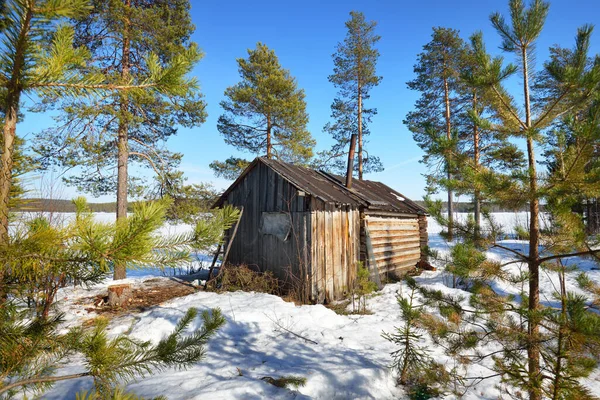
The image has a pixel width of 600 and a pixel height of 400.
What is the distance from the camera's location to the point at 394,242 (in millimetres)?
12594

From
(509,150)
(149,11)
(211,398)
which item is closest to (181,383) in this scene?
(211,398)

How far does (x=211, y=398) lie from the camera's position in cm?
337

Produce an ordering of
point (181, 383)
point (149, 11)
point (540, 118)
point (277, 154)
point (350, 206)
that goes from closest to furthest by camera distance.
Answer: point (540, 118), point (181, 383), point (350, 206), point (149, 11), point (277, 154)

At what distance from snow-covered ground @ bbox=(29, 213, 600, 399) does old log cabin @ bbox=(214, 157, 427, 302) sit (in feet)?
4.50

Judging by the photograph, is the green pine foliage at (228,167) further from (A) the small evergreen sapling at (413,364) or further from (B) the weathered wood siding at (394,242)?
(A) the small evergreen sapling at (413,364)

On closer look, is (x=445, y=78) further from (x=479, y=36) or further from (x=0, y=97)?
(x=0, y=97)

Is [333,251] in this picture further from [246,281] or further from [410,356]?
[410,356]

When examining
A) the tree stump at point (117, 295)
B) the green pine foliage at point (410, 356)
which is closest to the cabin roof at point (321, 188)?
the tree stump at point (117, 295)

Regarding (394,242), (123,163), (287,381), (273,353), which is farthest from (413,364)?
(123,163)

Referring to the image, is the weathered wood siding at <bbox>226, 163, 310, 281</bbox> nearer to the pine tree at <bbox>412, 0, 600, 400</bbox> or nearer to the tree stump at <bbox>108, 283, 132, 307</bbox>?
the tree stump at <bbox>108, 283, 132, 307</bbox>

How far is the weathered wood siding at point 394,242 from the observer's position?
1111 centimetres

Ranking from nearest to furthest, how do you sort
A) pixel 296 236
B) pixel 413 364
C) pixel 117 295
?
pixel 413 364 < pixel 117 295 < pixel 296 236

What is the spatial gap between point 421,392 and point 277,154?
51.5 feet

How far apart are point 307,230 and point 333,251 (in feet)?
3.86
